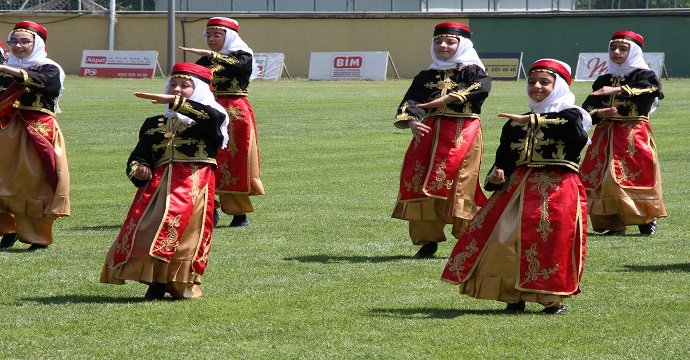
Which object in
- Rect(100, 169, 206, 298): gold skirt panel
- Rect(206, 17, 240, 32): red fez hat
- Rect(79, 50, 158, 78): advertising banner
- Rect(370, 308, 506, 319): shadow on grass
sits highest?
Rect(206, 17, 240, 32): red fez hat

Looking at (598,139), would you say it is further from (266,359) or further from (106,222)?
(266,359)

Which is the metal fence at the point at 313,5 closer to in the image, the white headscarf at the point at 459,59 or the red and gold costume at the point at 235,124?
the red and gold costume at the point at 235,124

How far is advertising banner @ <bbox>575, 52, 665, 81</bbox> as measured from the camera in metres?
42.4

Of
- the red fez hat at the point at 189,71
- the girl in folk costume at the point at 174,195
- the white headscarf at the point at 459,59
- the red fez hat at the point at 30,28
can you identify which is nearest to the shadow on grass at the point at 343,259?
the white headscarf at the point at 459,59

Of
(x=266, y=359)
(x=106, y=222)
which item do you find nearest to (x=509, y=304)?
(x=266, y=359)

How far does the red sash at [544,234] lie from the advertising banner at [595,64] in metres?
34.3

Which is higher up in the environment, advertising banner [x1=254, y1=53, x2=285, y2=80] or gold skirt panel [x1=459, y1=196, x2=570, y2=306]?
gold skirt panel [x1=459, y1=196, x2=570, y2=306]

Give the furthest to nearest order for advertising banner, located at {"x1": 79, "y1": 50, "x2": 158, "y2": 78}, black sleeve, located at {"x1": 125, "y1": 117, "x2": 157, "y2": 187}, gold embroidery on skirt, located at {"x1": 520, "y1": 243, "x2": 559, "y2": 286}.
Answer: advertising banner, located at {"x1": 79, "y1": 50, "x2": 158, "y2": 78} < black sleeve, located at {"x1": 125, "y1": 117, "x2": 157, "y2": 187} < gold embroidery on skirt, located at {"x1": 520, "y1": 243, "x2": 559, "y2": 286}

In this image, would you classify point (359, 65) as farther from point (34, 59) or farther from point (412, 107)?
point (412, 107)

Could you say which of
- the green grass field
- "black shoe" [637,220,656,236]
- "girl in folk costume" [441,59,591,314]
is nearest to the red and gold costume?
the green grass field

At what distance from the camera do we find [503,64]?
43781 millimetres

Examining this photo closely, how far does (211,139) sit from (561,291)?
2.59 m

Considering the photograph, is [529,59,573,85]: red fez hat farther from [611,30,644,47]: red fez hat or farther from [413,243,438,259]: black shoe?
[611,30,644,47]: red fez hat

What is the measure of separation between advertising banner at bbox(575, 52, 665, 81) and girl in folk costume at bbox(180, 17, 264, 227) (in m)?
29.9
